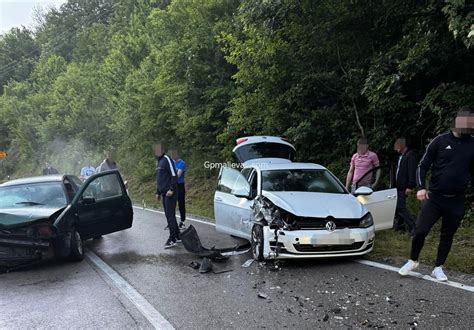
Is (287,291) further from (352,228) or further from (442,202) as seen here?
(442,202)

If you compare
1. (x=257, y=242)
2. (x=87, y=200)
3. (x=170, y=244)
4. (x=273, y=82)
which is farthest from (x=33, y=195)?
(x=273, y=82)

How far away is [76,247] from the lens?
7414mm

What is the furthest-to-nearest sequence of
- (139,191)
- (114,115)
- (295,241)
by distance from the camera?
(114,115) → (139,191) → (295,241)

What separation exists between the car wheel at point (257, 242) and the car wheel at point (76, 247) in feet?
Answer: 9.62

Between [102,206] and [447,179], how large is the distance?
593 centimetres

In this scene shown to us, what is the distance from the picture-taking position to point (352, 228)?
6199 millimetres

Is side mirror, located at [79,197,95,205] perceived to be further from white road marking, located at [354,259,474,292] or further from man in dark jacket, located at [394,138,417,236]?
man in dark jacket, located at [394,138,417,236]

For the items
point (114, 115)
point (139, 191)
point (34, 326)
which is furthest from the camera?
point (114, 115)

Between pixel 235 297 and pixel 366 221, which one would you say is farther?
pixel 366 221

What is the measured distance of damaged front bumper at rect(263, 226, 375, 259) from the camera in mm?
6020

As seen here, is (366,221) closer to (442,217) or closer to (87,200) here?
(442,217)

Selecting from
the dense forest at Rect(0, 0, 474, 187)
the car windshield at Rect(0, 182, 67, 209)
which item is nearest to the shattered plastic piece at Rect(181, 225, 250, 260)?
the car windshield at Rect(0, 182, 67, 209)

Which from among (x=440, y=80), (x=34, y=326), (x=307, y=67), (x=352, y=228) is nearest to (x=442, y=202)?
(x=352, y=228)

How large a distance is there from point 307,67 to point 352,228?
21.7 feet
